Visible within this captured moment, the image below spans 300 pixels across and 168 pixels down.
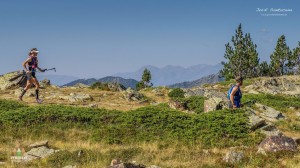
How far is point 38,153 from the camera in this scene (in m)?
12.1

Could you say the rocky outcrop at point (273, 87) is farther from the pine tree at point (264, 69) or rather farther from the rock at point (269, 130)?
the pine tree at point (264, 69)

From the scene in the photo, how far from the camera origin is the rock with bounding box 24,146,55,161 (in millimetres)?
11669

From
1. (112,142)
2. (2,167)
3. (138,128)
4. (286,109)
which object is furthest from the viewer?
(286,109)

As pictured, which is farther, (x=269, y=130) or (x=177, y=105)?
(x=177, y=105)

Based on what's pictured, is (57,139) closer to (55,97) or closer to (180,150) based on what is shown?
(180,150)

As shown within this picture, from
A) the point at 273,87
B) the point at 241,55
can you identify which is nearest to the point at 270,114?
the point at 273,87

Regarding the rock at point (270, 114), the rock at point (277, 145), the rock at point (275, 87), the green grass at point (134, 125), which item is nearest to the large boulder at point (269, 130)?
the green grass at point (134, 125)

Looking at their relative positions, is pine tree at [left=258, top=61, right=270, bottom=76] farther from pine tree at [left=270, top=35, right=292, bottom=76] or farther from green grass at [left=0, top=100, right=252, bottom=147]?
green grass at [left=0, top=100, right=252, bottom=147]

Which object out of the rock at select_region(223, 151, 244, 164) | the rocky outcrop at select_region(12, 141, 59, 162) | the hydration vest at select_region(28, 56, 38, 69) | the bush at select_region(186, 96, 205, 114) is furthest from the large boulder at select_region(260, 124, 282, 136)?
the hydration vest at select_region(28, 56, 38, 69)

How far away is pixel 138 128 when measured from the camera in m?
16.4

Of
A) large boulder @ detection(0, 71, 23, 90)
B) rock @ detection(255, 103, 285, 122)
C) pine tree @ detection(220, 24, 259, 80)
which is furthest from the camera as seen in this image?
pine tree @ detection(220, 24, 259, 80)

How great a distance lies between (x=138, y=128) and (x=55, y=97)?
602 inches

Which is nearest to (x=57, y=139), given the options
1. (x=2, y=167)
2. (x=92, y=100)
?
(x=2, y=167)

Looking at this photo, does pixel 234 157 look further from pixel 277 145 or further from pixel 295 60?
pixel 295 60
